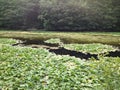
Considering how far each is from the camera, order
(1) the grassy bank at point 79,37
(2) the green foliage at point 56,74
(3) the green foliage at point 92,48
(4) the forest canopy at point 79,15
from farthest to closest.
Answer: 1. (4) the forest canopy at point 79,15
2. (1) the grassy bank at point 79,37
3. (3) the green foliage at point 92,48
4. (2) the green foliage at point 56,74

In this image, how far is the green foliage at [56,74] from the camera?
759 cm

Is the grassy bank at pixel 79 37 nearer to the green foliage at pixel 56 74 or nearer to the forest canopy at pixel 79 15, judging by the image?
the forest canopy at pixel 79 15

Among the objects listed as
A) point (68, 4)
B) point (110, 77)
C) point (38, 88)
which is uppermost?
point (68, 4)

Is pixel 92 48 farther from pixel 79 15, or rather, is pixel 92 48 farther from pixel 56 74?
pixel 79 15

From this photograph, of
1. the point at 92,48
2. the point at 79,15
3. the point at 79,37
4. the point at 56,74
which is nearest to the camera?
the point at 56,74

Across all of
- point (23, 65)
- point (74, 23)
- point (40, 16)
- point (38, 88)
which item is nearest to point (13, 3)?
point (40, 16)

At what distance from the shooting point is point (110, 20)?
35.0 meters

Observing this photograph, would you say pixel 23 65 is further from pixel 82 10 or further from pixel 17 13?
pixel 17 13

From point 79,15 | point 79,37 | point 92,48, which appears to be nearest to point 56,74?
point 92,48

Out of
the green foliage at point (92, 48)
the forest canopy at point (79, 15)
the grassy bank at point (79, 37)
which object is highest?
the forest canopy at point (79, 15)

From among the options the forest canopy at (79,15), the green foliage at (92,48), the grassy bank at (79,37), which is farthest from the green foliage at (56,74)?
the forest canopy at (79,15)

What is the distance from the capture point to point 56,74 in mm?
9922

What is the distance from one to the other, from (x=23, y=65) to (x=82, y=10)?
84.0ft

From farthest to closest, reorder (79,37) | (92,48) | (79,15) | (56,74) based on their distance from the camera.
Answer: (79,15) < (79,37) < (92,48) < (56,74)
